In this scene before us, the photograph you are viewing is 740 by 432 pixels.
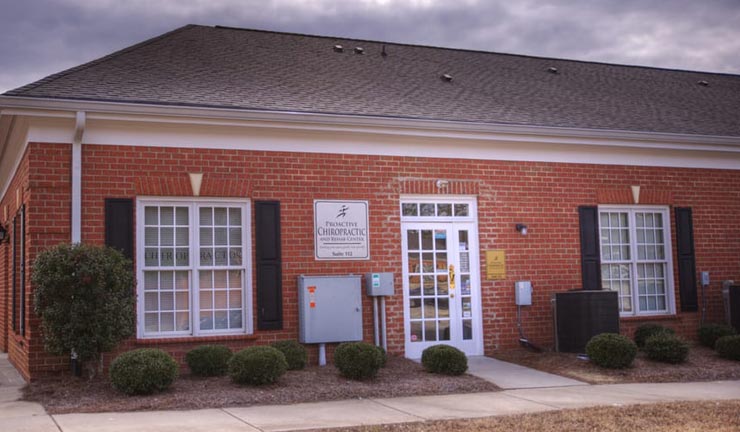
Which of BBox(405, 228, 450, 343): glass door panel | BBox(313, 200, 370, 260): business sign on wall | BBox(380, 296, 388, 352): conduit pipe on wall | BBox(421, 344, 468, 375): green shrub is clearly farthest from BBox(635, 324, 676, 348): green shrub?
BBox(313, 200, 370, 260): business sign on wall

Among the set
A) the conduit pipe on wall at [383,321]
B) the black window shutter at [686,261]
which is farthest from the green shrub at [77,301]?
the black window shutter at [686,261]

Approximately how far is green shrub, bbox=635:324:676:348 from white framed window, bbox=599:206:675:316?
25.8 inches

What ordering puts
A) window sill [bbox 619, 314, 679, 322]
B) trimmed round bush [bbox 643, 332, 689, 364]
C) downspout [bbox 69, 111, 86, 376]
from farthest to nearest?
window sill [bbox 619, 314, 679, 322], trimmed round bush [bbox 643, 332, 689, 364], downspout [bbox 69, 111, 86, 376]

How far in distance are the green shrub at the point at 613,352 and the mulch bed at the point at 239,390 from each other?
6.94 feet

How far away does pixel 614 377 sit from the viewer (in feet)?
36.6

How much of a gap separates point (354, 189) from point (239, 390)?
415cm

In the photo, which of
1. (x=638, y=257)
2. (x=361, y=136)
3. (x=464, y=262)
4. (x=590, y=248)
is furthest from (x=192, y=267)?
(x=638, y=257)

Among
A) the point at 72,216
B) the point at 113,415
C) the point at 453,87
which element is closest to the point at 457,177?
the point at 453,87

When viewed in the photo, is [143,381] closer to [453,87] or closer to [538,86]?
[453,87]

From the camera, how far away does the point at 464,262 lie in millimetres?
13156

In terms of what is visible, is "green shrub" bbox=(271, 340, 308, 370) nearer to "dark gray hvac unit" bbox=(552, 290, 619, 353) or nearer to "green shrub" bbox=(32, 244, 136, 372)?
"green shrub" bbox=(32, 244, 136, 372)

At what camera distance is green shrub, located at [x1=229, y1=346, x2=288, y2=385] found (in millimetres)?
9719

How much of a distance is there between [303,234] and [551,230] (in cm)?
457

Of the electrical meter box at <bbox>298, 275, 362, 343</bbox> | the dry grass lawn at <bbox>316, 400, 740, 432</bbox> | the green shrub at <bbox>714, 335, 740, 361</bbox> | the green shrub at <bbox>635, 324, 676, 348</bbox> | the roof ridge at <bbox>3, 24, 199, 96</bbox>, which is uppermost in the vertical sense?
the roof ridge at <bbox>3, 24, 199, 96</bbox>
